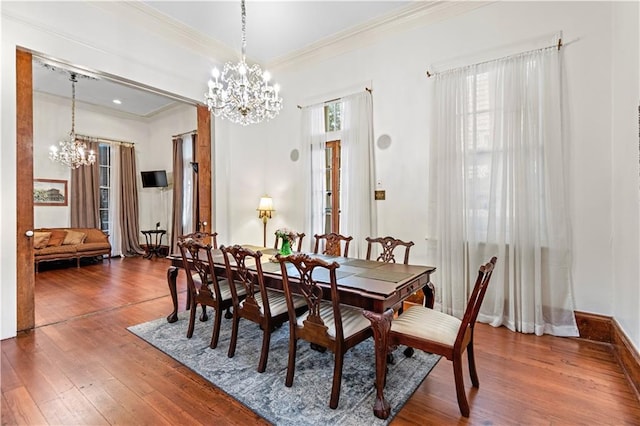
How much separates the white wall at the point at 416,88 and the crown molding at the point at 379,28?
0.25 feet

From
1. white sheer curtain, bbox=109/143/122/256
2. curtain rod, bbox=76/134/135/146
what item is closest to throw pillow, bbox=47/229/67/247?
white sheer curtain, bbox=109/143/122/256

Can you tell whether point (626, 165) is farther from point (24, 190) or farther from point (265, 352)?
point (24, 190)

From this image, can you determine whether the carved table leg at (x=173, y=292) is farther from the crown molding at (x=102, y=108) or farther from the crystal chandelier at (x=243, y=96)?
the crown molding at (x=102, y=108)

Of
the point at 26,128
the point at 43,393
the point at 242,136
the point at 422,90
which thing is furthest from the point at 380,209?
the point at 26,128

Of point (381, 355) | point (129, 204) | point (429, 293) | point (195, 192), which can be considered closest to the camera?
point (381, 355)

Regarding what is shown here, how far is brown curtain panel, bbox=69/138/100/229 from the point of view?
6.72 metres

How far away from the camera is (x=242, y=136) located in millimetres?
5098

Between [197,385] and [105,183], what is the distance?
7.11 metres

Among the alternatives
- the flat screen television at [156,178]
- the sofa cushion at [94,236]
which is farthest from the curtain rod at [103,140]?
the sofa cushion at [94,236]

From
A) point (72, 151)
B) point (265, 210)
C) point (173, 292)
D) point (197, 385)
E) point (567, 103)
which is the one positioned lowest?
point (197, 385)

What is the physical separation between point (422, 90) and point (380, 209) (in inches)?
61.3

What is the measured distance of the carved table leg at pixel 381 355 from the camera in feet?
5.85

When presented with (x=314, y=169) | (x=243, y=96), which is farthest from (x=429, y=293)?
(x=314, y=169)

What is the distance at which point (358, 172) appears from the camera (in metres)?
4.14
